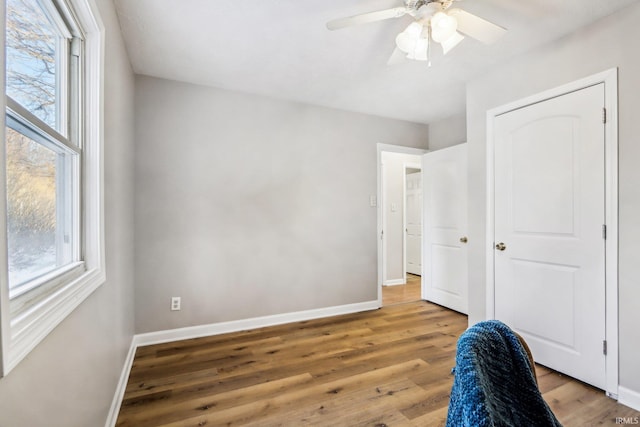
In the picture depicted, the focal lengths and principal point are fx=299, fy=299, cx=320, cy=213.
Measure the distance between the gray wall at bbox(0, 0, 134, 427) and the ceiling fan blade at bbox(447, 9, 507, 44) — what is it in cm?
187

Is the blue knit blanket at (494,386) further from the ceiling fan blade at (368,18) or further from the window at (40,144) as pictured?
the ceiling fan blade at (368,18)

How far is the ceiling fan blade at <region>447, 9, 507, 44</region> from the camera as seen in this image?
5.30ft

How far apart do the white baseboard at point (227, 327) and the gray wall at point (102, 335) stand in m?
0.22

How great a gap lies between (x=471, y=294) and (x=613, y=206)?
1.30m

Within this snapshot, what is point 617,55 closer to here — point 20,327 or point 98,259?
point 20,327

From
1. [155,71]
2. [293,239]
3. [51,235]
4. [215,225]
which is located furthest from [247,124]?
[51,235]

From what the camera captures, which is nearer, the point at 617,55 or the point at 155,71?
the point at 617,55

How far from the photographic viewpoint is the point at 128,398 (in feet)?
6.29

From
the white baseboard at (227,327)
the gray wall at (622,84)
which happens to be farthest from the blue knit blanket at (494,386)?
the white baseboard at (227,327)

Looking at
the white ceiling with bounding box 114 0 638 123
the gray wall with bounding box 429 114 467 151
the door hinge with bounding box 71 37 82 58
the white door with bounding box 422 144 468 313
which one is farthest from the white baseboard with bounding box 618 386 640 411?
the door hinge with bounding box 71 37 82 58

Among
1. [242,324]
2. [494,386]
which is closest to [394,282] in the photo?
[242,324]

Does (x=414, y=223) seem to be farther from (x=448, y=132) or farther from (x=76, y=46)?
(x=76, y=46)

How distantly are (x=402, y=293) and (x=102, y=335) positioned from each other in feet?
12.7

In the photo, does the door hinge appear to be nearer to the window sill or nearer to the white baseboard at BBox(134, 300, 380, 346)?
the window sill
